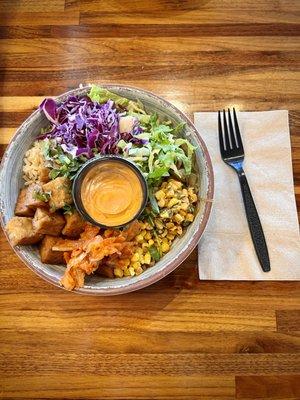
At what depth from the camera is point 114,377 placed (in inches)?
72.9

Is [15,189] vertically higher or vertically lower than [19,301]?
higher

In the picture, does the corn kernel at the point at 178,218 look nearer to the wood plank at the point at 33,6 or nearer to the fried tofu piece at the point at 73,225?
the fried tofu piece at the point at 73,225

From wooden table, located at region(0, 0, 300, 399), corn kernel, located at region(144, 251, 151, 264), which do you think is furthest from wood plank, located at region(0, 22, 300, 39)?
corn kernel, located at region(144, 251, 151, 264)

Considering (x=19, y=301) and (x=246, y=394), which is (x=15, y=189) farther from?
(x=246, y=394)

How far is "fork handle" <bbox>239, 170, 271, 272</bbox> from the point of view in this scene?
6.24ft

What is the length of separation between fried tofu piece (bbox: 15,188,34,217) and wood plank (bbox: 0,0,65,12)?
0.99 meters

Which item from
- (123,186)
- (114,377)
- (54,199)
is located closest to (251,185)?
(123,186)

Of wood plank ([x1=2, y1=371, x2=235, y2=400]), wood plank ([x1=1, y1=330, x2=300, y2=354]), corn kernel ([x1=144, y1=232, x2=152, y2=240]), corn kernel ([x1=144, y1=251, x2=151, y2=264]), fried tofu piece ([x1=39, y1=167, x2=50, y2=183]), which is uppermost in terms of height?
fried tofu piece ([x1=39, y1=167, x2=50, y2=183])

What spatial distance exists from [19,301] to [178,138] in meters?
0.90

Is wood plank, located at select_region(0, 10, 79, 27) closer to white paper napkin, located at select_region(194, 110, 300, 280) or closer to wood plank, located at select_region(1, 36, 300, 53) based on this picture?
wood plank, located at select_region(1, 36, 300, 53)

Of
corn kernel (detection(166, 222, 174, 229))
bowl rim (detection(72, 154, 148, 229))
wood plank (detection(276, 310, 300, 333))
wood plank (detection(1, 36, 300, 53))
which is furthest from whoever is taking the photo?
wood plank (detection(1, 36, 300, 53))

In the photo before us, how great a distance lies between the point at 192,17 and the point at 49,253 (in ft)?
4.29

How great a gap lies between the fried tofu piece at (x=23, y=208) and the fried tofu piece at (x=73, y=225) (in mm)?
147

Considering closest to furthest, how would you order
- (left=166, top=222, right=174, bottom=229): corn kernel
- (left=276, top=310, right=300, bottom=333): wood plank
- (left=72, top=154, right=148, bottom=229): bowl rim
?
(left=72, top=154, right=148, bottom=229): bowl rim, (left=166, top=222, right=174, bottom=229): corn kernel, (left=276, top=310, right=300, bottom=333): wood plank
